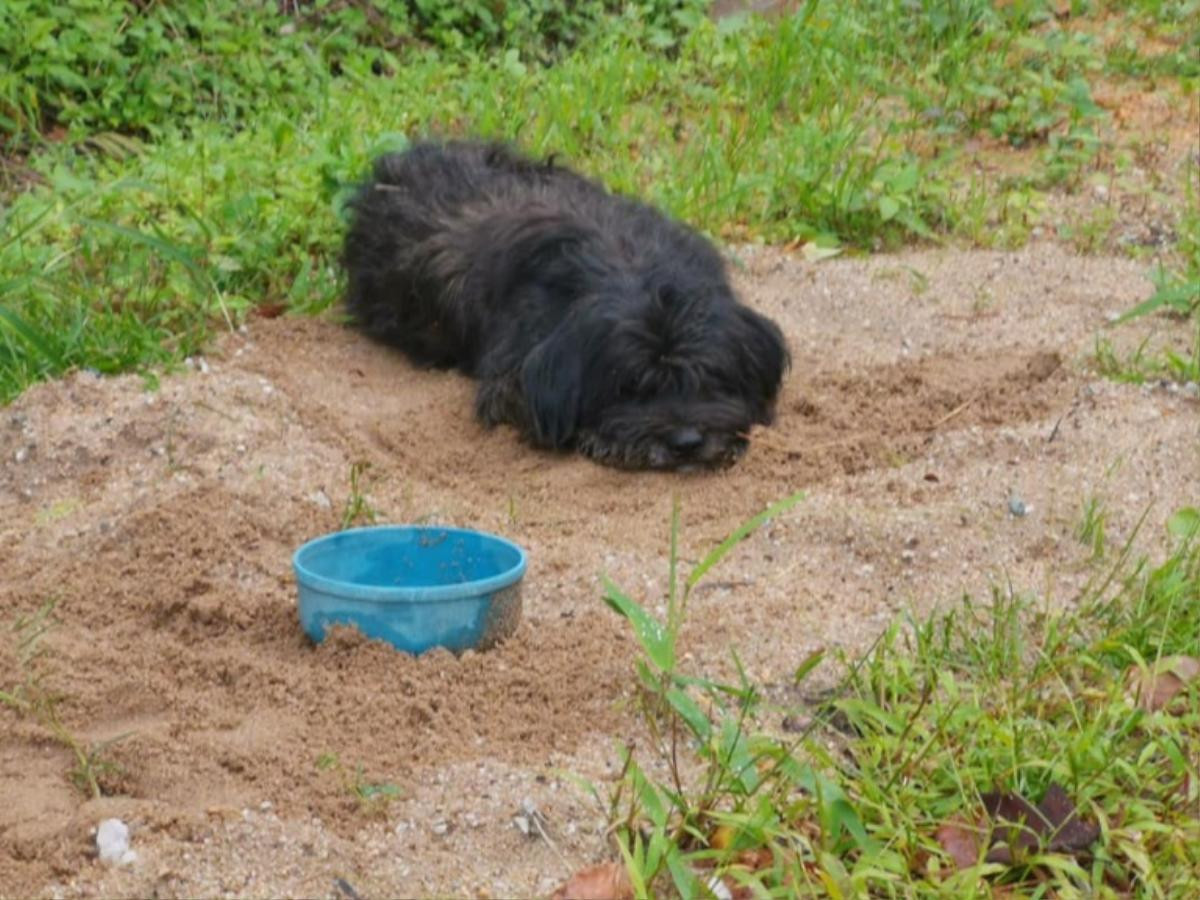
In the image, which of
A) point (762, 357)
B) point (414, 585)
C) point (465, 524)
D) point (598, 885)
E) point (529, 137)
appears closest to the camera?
point (598, 885)

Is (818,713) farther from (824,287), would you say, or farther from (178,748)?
(824,287)

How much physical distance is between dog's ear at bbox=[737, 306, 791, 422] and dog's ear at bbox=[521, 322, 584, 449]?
54 centimetres

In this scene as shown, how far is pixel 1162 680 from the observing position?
14.1 ft

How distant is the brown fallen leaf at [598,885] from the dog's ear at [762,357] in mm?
2992

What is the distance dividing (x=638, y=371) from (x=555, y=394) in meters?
0.27

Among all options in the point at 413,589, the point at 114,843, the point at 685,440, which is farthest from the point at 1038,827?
the point at 685,440

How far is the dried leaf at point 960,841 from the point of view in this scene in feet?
12.0

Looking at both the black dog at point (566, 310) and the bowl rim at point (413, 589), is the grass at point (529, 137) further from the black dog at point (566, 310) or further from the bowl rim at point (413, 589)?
the bowl rim at point (413, 589)

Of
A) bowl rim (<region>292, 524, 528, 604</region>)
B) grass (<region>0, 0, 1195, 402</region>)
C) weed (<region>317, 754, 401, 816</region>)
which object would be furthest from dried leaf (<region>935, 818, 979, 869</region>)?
grass (<region>0, 0, 1195, 402</region>)

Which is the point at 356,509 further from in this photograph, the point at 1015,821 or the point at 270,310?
the point at 1015,821

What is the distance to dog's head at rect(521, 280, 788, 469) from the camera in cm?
625

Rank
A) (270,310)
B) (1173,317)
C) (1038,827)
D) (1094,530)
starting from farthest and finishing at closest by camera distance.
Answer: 1. (270,310)
2. (1173,317)
3. (1094,530)
4. (1038,827)

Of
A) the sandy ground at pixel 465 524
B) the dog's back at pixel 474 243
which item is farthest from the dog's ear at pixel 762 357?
the dog's back at pixel 474 243

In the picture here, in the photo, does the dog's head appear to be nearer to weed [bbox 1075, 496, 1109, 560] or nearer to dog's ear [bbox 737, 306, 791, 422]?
dog's ear [bbox 737, 306, 791, 422]
